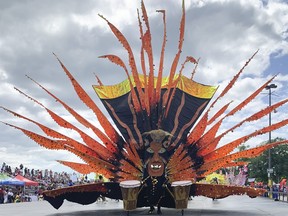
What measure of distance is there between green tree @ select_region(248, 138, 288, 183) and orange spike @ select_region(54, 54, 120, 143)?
6920 centimetres

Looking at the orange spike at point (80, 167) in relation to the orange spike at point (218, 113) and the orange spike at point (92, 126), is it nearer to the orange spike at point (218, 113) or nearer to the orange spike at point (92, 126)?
the orange spike at point (92, 126)

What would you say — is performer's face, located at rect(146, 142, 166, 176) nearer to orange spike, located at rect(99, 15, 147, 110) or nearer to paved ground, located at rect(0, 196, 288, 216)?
paved ground, located at rect(0, 196, 288, 216)

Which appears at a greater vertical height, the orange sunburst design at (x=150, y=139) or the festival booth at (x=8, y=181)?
the orange sunburst design at (x=150, y=139)

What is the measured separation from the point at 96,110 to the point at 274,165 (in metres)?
70.7

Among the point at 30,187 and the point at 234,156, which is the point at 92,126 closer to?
the point at 234,156

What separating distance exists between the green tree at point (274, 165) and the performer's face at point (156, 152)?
70053 millimetres

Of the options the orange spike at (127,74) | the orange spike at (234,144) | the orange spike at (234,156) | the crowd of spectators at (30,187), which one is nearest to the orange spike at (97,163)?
the orange spike at (127,74)

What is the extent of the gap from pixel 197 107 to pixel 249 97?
2.67 meters

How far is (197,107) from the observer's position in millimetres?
20656

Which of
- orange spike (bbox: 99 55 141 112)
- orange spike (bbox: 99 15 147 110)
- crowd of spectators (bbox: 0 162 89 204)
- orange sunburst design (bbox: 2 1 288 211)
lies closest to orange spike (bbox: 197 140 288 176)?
orange sunburst design (bbox: 2 1 288 211)

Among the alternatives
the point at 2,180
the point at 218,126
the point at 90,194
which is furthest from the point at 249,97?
the point at 2,180

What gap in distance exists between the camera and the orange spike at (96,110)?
18938 millimetres

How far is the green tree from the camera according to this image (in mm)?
83062

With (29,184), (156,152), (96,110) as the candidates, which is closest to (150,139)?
(156,152)
